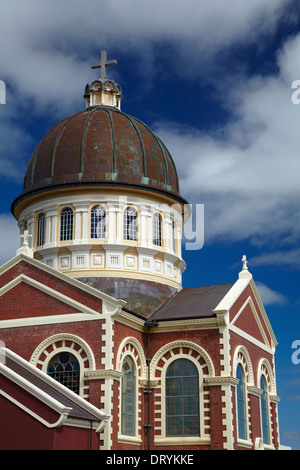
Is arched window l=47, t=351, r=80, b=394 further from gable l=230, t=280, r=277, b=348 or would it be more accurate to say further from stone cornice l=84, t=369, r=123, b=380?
gable l=230, t=280, r=277, b=348

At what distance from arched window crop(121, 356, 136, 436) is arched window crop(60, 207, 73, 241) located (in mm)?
8251

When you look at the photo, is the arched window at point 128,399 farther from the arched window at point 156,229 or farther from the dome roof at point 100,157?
the dome roof at point 100,157

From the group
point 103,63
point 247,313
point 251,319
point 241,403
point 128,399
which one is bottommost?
point 128,399

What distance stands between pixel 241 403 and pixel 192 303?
485cm

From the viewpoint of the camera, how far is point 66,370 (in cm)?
2844

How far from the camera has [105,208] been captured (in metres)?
35.2

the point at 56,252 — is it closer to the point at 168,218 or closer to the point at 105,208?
the point at 105,208

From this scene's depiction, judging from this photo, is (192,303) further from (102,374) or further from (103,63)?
(103,63)

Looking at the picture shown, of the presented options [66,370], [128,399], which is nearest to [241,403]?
[128,399]

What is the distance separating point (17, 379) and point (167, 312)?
9.36 meters

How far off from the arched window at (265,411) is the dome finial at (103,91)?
17.2 meters

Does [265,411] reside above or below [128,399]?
above
